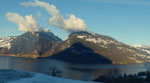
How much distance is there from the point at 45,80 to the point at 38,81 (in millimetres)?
1320

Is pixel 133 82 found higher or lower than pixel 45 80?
lower

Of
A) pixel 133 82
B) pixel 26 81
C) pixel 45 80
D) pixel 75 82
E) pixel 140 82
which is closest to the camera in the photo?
pixel 26 81

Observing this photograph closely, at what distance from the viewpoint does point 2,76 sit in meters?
25.8

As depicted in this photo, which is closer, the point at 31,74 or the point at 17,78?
the point at 17,78

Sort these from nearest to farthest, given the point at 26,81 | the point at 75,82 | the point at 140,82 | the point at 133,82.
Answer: the point at 26,81 → the point at 75,82 → the point at 140,82 → the point at 133,82

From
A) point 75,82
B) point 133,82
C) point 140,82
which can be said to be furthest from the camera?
point 133,82

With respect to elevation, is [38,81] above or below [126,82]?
above

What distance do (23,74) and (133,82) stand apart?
33.0 meters

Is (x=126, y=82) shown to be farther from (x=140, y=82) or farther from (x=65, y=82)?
(x=65, y=82)

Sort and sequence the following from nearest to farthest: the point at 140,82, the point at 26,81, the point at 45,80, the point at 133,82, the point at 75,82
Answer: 1. the point at 26,81
2. the point at 45,80
3. the point at 75,82
4. the point at 140,82
5. the point at 133,82

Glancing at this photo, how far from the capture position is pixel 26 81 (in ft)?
81.3

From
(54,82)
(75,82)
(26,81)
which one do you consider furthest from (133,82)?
(26,81)

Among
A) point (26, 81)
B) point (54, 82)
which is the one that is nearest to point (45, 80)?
point (54, 82)

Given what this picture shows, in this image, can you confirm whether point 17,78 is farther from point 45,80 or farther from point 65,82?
point 65,82
